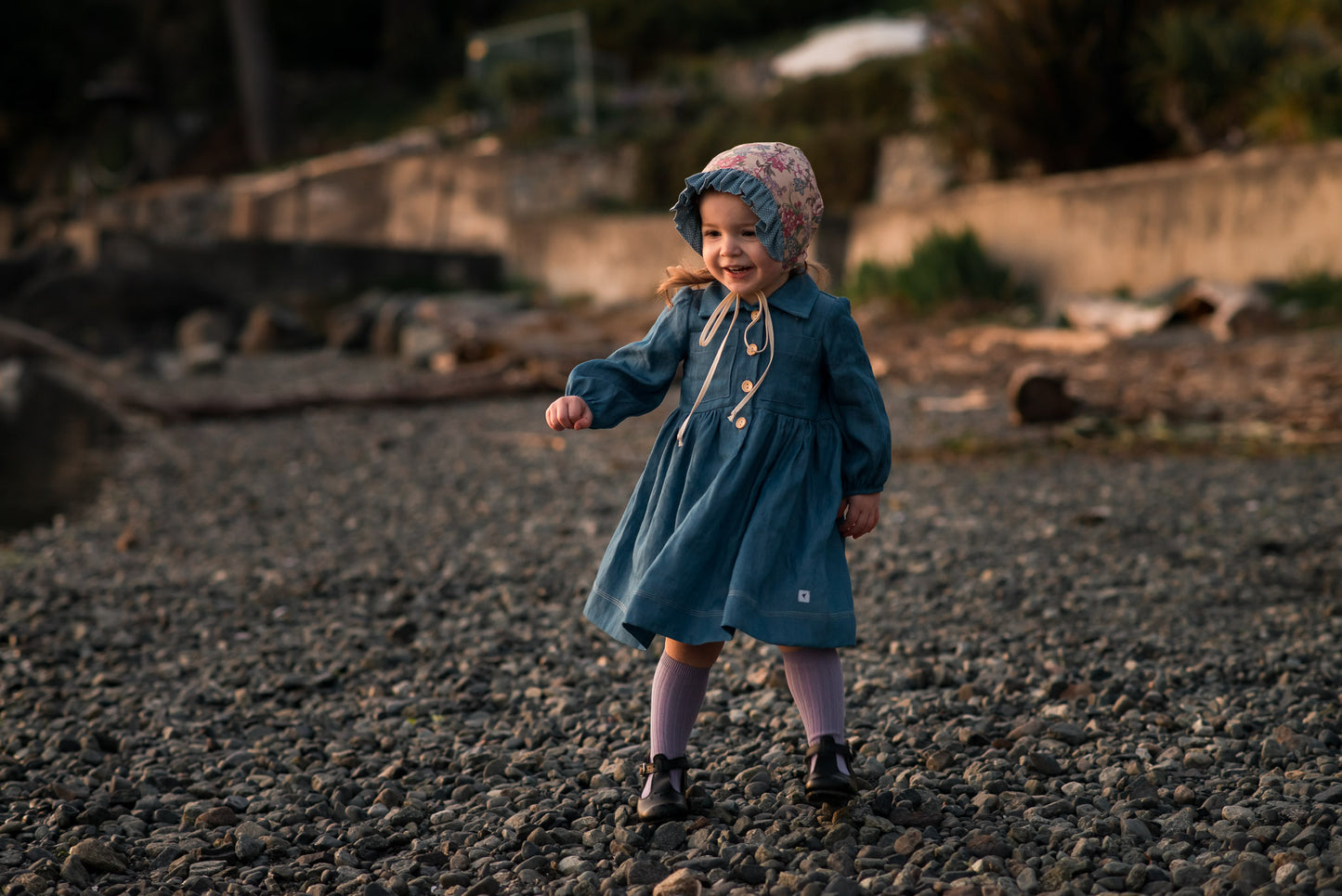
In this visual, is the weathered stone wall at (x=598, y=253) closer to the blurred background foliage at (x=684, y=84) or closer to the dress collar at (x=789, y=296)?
the blurred background foliage at (x=684, y=84)

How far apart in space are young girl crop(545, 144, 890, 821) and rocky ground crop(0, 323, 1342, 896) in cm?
28

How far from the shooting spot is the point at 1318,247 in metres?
8.15

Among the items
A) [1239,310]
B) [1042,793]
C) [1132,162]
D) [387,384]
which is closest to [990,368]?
[1239,310]

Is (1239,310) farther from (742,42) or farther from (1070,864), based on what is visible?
(742,42)

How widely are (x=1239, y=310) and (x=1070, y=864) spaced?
6.72 m

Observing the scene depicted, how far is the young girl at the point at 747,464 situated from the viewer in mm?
2133

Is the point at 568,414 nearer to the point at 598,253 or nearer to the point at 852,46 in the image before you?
the point at 598,253

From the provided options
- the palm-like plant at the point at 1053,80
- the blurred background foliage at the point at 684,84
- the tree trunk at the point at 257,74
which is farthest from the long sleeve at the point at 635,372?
the tree trunk at the point at 257,74

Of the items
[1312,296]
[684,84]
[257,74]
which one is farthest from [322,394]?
[257,74]

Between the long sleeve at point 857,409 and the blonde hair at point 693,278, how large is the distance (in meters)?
0.12

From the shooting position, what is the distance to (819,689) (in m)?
2.22

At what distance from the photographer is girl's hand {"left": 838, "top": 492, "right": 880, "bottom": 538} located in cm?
223

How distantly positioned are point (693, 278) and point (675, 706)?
0.86m

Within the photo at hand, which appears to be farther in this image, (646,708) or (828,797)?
(646,708)
